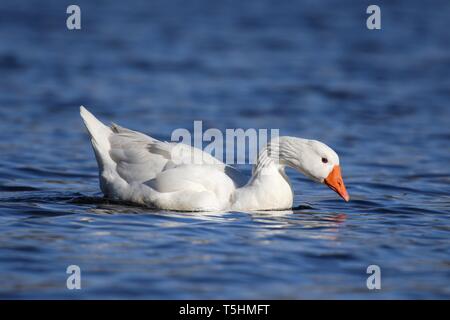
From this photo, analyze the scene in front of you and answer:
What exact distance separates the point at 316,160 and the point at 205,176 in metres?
1.44

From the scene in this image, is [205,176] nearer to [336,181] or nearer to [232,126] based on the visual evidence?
[336,181]

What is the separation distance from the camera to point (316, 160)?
1030 centimetres

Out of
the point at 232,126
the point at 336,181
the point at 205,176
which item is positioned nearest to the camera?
the point at 205,176

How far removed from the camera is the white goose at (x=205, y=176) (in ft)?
33.3

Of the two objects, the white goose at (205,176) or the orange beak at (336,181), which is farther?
the orange beak at (336,181)

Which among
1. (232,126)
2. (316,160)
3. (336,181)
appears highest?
(232,126)

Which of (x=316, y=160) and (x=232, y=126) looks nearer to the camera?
(x=316, y=160)

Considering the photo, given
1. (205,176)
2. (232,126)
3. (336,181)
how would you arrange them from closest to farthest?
(205,176) < (336,181) < (232,126)

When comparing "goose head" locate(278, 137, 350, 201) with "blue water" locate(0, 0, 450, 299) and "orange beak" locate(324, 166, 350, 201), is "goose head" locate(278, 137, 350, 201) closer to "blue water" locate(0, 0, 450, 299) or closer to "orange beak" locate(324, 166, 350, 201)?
"orange beak" locate(324, 166, 350, 201)

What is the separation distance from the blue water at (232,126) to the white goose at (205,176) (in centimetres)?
22

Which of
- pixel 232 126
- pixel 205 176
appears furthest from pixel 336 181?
pixel 232 126

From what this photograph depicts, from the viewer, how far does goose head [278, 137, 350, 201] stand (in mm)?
10281

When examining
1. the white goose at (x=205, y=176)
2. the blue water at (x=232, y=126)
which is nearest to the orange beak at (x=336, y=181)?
the white goose at (x=205, y=176)

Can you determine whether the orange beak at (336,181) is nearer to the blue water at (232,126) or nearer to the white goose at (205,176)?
the white goose at (205,176)
